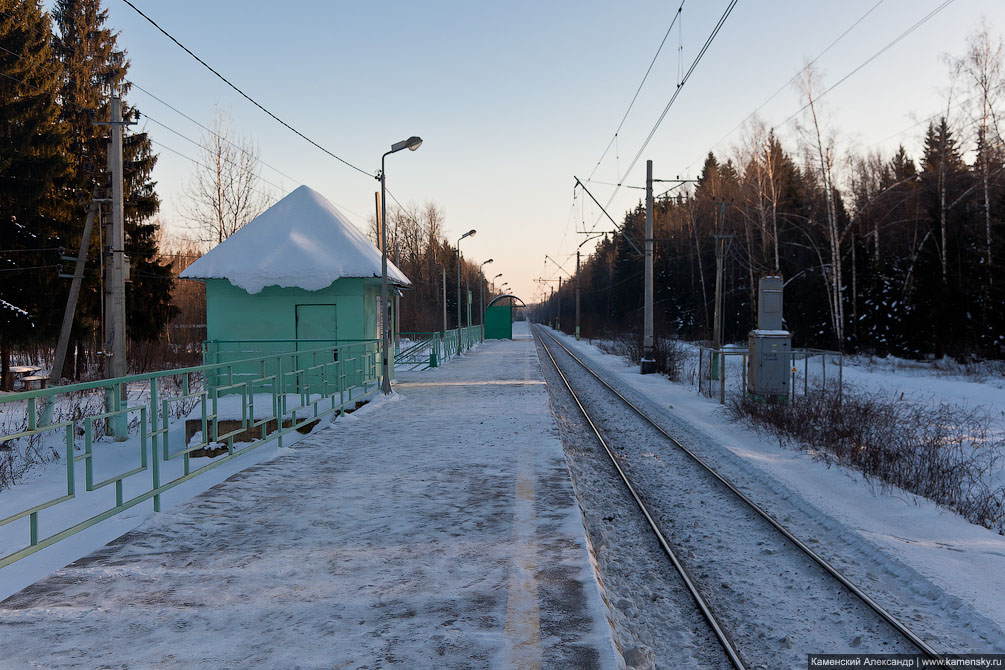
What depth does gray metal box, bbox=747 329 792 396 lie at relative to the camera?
42.7ft

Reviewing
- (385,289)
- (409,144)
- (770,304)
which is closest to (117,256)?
(385,289)

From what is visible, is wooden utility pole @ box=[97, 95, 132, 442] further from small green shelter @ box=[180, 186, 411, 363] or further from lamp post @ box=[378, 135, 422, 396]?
lamp post @ box=[378, 135, 422, 396]

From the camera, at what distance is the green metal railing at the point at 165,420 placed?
14.2 feet

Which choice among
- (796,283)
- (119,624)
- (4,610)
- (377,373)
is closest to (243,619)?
(119,624)

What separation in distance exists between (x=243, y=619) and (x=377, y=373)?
41.4ft

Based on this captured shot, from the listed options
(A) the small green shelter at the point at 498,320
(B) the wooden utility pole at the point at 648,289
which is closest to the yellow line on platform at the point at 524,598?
(B) the wooden utility pole at the point at 648,289

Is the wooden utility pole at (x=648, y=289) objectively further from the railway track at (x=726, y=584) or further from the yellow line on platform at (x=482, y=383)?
the railway track at (x=726, y=584)

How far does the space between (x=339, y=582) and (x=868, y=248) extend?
42151 millimetres

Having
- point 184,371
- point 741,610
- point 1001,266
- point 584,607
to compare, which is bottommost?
point 741,610

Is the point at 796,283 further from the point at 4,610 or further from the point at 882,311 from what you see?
the point at 4,610

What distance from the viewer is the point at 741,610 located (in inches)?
167

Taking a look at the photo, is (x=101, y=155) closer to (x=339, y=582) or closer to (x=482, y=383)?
(x=482, y=383)

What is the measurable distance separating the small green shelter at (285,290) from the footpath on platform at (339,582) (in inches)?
326

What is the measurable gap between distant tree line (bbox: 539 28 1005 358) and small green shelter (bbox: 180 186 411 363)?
9.09 meters
